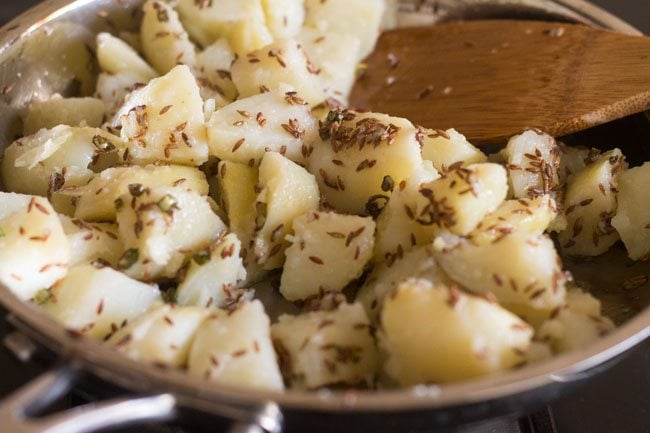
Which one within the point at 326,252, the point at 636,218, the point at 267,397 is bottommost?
the point at 636,218

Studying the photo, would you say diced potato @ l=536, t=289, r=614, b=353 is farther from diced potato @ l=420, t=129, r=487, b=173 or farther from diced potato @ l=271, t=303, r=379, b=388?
diced potato @ l=420, t=129, r=487, b=173

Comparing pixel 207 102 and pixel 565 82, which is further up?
pixel 207 102

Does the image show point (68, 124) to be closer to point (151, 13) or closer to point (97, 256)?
point (151, 13)

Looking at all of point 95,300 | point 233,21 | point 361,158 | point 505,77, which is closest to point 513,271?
point 361,158

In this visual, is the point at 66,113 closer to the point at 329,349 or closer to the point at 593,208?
the point at 329,349

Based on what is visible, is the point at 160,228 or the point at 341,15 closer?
the point at 160,228

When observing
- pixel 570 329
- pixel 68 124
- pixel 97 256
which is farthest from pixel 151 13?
pixel 570 329

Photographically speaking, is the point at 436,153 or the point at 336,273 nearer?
the point at 336,273
